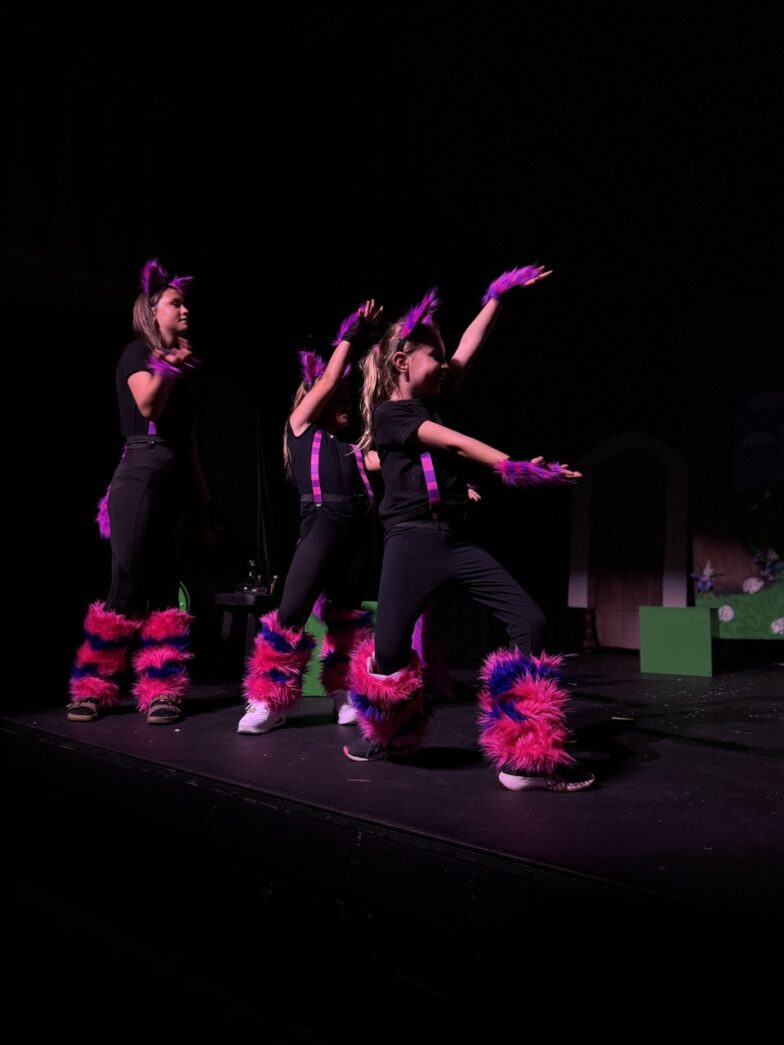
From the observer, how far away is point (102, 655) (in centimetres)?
287

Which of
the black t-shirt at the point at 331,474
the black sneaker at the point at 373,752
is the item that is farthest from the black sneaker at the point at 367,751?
the black t-shirt at the point at 331,474

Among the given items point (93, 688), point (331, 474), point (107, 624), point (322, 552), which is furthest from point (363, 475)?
point (93, 688)

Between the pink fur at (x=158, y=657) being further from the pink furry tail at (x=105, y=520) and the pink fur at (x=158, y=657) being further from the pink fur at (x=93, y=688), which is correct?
the pink furry tail at (x=105, y=520)

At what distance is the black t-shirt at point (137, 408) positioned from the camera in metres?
2.74

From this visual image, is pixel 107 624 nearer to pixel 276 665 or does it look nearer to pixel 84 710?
pixel 84 710

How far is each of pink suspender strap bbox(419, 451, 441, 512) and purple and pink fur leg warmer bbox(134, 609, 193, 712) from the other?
131cm

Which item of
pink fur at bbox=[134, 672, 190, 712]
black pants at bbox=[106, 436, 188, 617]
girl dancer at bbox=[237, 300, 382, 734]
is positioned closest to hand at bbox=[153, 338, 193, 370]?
black pants at bbox=[106, 436, 188, 617]

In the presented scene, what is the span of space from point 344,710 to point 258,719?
0.38 meters

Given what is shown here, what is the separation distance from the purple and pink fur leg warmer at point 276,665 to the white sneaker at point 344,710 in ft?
0.91

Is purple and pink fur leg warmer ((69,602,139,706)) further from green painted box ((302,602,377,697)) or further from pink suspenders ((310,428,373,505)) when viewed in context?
green painted box ((302,602,377,697))

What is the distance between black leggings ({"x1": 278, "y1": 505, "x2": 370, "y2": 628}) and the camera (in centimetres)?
264

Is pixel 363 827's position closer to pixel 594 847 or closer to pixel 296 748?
pixel 594 847

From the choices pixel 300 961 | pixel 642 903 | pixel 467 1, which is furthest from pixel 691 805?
pixel 467 1

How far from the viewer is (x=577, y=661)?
220 inches
